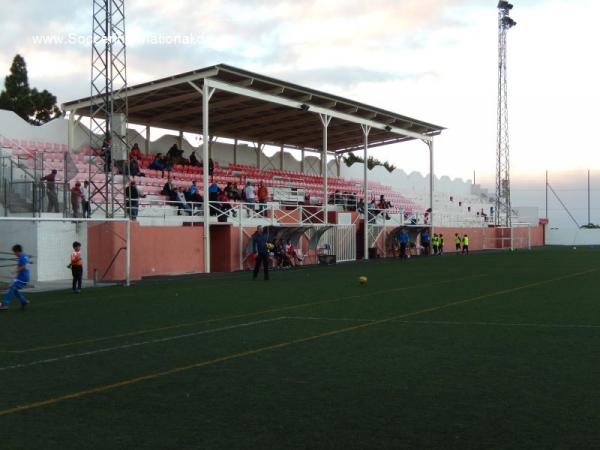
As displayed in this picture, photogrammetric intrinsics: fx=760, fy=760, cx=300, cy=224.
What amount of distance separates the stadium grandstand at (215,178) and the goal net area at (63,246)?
0.21ft

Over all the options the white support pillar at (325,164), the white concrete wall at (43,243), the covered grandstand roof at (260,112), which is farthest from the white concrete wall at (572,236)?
the white concrete wall at (43,243)

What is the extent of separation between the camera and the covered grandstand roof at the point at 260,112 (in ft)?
105

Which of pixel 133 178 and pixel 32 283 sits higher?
pixel 133 178

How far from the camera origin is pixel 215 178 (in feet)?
126


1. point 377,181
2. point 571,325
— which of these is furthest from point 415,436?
point 377,181

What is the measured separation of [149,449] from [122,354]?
14.7 ft

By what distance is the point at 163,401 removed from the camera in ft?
24.1

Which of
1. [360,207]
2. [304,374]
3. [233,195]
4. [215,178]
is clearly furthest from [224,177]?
[304,374]

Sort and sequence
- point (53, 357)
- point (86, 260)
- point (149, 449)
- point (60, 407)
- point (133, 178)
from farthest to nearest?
point (133, 178) < point (86, 260) < point (53, 357) < point (60, 407) < point (149, 449)

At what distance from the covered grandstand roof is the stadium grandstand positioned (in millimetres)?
86

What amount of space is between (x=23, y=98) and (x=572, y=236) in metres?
50.3

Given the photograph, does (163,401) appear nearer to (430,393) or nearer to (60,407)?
(60,407)

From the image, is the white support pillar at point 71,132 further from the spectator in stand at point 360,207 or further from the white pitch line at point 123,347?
the white pitch line at point 123,347

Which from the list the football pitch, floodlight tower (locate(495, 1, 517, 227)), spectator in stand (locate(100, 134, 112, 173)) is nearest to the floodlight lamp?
floodlight tower (locate(495, 1, 517, 227))
